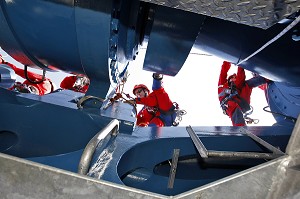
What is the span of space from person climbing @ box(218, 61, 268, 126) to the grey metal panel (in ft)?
10.3

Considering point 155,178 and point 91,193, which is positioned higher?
point 91,193

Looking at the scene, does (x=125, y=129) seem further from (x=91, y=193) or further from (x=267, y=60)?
(x=267, y=60)

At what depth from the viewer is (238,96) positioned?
366 cm

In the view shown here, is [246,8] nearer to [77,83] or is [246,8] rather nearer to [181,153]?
[181,153]

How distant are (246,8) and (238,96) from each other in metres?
3.30

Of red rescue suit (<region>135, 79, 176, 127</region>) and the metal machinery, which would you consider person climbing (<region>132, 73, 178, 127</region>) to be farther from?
the metal machinery

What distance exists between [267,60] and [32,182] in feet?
4.49

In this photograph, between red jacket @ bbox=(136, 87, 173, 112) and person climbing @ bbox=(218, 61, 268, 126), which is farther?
red jacket @ bbox=(136, 87, 173, 112)

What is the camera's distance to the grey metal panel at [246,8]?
1.65ft

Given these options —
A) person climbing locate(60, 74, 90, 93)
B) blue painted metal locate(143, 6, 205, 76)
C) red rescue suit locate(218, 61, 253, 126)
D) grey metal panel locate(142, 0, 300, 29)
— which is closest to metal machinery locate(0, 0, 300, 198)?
blue painted metal locate(143, 6, 205, 76)

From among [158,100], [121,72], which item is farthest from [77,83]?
[121,72]

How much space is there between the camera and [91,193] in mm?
551

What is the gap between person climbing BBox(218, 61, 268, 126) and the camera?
3566 mm

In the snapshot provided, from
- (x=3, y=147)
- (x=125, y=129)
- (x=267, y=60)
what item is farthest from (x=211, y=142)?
(x=3, y=147)
